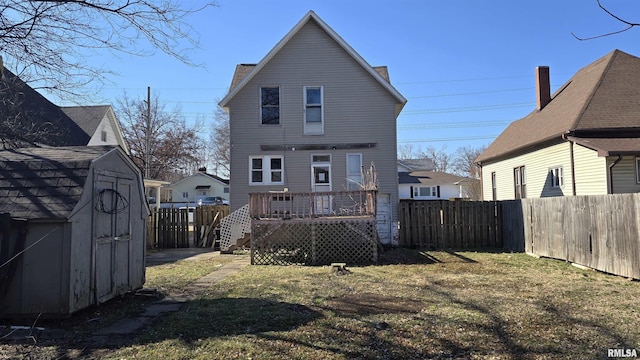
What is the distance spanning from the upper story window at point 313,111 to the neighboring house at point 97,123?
37.2 feet

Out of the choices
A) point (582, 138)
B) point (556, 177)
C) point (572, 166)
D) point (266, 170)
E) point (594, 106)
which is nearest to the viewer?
point (582, 138)

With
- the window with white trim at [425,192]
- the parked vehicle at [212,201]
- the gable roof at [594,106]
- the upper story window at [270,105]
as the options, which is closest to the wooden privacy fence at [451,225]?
the gable roof at [594,106]

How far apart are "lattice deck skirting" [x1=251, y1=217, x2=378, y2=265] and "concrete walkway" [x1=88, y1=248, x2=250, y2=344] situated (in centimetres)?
86

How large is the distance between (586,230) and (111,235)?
10.4 meters

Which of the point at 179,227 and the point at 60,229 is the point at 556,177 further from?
the point at 60,229

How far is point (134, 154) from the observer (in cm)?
3544

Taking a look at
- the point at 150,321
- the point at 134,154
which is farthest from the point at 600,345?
the point at 134,154

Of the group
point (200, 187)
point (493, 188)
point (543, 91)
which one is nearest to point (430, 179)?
point (493, 188)

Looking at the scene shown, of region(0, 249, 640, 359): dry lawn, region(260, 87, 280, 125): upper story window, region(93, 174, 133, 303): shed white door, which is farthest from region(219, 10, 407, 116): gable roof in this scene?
region(93, 174, 133, 303): shed white door

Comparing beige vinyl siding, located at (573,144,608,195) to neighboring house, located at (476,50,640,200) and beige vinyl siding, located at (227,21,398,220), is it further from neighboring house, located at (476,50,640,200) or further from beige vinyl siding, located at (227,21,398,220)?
beige vinyl siding, located at (227,21,398,220)

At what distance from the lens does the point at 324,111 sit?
16547 millimetres

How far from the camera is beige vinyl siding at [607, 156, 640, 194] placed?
13.1 metres

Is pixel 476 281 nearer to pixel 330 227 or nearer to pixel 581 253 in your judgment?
pixel 581 253

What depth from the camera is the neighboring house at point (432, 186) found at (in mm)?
45156
